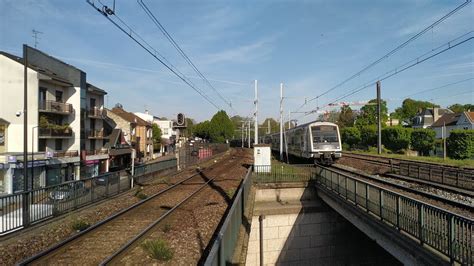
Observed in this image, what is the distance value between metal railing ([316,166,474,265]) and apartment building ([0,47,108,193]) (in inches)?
973

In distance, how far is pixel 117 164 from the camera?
52.9m

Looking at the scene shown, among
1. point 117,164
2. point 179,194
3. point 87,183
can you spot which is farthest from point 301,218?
point 117,164

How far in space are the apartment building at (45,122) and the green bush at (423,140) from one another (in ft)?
141

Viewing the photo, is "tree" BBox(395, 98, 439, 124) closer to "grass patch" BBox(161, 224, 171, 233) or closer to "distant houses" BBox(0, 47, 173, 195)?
"distant houses" BBox(0, 47, 173, 195)

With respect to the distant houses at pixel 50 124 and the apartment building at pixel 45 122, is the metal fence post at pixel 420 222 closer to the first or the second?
the distant houses at pixel 50 124

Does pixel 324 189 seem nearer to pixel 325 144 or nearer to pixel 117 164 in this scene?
pixel 325 144

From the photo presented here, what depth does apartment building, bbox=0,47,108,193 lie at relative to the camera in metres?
30.5

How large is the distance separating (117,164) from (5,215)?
141ft

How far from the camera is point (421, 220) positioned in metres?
8.53

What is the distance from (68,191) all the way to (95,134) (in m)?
32.8

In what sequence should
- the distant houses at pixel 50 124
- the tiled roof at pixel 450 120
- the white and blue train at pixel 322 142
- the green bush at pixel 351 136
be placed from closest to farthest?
the white and blue train at pixel 322 142 < the distant houses at pixel 50 124 < the green bush at pixel 351 136 < the tiled roof at pixel 450 120

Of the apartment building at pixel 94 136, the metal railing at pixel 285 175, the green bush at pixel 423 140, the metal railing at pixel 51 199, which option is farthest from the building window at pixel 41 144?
the green bush at pixel 423 140

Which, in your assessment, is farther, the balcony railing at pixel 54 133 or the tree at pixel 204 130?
the tree at pixel 204 130

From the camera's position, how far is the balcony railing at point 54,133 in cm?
3375
